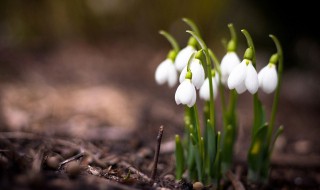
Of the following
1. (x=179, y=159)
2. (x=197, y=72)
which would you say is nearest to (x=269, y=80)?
(x=197, y=72)

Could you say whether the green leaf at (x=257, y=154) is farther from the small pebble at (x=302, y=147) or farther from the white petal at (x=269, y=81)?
the small pebble at (x=302, y=147)

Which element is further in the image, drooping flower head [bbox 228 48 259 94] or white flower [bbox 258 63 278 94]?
white flower [bbox 258 63 278 94]

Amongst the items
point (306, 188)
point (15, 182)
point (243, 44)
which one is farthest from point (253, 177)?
point (243, 44)

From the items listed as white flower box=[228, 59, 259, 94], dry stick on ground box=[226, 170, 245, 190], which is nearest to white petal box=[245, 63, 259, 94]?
white flower box=[228, 59, 259, 94]

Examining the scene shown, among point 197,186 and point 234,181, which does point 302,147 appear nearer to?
point 234,181

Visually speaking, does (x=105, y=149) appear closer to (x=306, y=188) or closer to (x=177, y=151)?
(x=177, y=151)

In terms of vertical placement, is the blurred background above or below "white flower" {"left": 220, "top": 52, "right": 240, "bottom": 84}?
above

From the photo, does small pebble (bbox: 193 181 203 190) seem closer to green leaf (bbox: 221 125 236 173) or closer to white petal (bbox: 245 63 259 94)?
green leaf (bbox: 221 125 236 173)
